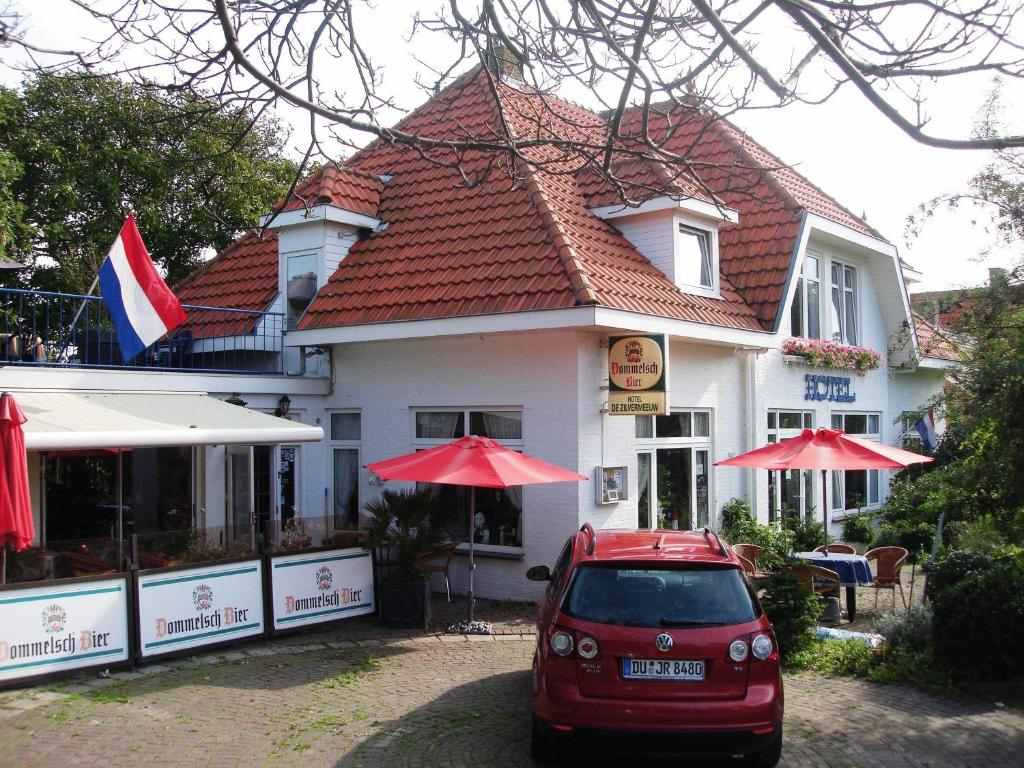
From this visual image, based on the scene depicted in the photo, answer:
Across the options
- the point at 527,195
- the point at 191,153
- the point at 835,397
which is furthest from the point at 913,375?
the point at 191,153

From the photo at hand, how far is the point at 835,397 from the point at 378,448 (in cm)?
943

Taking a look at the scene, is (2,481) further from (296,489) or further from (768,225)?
(768,225)

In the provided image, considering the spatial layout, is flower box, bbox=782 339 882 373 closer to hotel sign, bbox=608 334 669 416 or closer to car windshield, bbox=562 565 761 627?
hotel sign, bbox=608 334 669 416

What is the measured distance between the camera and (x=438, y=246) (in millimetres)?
13992

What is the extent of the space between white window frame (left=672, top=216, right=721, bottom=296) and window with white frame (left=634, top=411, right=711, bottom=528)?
1923 millimetres

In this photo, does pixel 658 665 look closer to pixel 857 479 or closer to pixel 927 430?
pixel 857 479

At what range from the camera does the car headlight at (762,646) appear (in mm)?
6109

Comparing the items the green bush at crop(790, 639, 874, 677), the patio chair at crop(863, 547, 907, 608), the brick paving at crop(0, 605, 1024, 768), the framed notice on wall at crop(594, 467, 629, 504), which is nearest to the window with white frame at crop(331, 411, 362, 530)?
the framed notice on wall at crop(594, 467, 629, 504)

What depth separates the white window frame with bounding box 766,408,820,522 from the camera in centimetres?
1625

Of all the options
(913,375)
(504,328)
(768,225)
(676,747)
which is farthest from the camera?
(913,375)

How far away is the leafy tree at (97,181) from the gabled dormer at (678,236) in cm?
790

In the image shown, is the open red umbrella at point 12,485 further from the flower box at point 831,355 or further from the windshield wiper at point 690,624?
the flower box at point 831,355

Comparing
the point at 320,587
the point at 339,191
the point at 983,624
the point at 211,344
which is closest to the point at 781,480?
the point at 983,624

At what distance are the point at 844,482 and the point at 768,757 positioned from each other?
13.2 m
